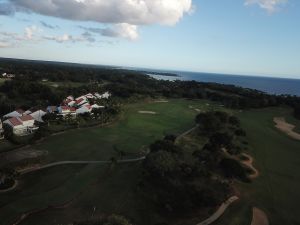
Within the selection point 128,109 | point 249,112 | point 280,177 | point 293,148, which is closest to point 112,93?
point 128,109

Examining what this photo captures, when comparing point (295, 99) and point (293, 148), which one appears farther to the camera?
point (295, 99)

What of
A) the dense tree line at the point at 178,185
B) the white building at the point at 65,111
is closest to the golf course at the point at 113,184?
the dense tree line at the point at 178,185

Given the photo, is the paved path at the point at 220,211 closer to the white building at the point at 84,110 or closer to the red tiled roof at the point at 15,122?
the red tiled roof at the point at 15,122

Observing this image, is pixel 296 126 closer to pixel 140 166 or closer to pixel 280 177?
pixel 280 177

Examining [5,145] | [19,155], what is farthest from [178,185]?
[5,145]

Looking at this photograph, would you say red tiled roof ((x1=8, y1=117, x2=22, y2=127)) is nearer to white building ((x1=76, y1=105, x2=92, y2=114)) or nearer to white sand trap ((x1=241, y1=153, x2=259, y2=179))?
white building ((x1=76, y1=105, x2=92, y2=114))

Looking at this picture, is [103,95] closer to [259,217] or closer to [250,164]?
[250,164]
